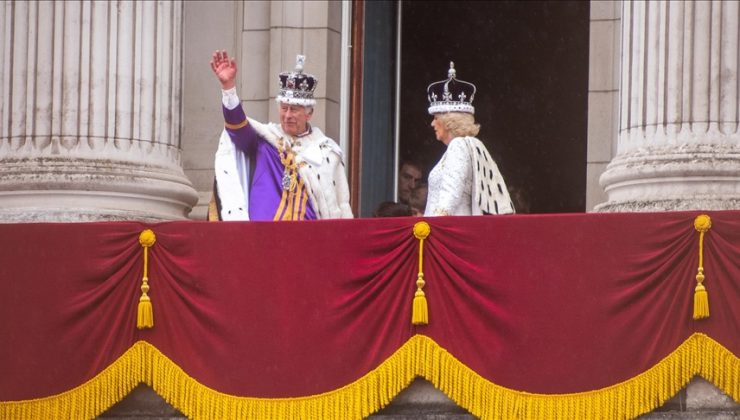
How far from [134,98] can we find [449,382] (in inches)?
162

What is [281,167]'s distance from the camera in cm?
1647

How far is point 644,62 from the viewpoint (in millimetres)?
16781

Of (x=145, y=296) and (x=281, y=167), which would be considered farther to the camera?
(x=281, y=167)

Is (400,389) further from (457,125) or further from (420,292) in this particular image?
(457,125)

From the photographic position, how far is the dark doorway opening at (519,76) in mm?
23719

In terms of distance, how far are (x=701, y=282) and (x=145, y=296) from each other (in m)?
3.66

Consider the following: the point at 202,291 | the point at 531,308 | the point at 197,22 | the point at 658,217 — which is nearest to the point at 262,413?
the point at 202,291

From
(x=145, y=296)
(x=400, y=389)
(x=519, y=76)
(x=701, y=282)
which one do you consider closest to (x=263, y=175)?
(x=145, y=296)

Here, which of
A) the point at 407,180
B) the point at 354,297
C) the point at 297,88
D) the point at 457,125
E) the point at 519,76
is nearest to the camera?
the point at 354,297

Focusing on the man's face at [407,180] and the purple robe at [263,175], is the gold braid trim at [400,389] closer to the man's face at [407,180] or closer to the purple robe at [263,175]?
the purple robe at [263,175]

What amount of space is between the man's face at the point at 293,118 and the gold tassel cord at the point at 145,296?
5.38ft

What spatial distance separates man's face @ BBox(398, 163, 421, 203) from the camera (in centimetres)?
1969

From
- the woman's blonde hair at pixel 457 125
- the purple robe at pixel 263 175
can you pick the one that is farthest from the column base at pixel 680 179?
the purple robe at pixel 263 175

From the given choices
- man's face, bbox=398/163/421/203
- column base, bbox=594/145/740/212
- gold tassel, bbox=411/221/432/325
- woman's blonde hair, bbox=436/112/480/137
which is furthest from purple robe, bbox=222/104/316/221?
man's face, bbox=398/163/421/203
